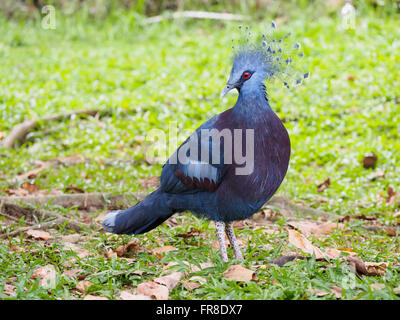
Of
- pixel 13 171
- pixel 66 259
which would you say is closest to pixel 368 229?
pixel 66 259

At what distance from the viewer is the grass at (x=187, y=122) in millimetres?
3209

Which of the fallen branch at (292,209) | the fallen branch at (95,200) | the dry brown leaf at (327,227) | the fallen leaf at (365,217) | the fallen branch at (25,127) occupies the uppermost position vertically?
the fallen branch at (25,127)

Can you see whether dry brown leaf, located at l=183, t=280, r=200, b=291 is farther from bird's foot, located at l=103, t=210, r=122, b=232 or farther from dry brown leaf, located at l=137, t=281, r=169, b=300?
bird's foot, located at l=103, t=210, r=122, b=232

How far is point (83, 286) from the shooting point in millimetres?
3053

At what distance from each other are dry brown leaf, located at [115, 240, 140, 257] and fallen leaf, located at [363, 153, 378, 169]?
2991mm

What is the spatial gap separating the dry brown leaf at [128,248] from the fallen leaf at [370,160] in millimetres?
2991

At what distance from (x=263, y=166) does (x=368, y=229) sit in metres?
1.64

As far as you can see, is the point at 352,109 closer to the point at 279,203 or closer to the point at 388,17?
the point at 279,203

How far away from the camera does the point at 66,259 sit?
346 centimetres

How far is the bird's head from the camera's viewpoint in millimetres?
3410

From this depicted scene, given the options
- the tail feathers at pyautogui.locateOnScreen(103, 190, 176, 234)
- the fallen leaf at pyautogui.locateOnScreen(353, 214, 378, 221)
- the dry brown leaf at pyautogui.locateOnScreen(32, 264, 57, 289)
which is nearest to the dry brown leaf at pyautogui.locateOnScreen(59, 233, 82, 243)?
the tail feathers at pyautogui.locateOnScreen(103, 190, 176, 234)

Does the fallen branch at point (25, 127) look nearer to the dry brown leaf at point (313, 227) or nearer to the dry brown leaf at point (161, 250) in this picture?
the dry brown leaf at point (161, 250)

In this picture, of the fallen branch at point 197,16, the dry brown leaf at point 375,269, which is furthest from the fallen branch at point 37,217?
the fallen branch at point 197,16

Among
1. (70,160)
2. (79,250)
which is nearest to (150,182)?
(70,160)
